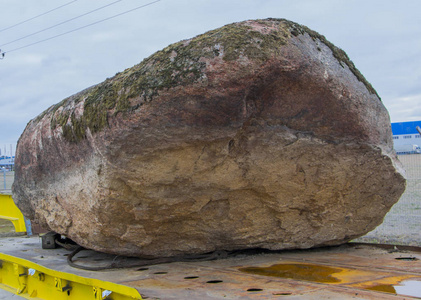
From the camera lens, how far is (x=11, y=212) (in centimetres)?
677

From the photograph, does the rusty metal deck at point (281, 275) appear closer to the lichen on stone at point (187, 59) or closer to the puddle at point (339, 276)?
the puddle at point (339, 276)

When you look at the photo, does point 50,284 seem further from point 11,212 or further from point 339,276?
point 11,212

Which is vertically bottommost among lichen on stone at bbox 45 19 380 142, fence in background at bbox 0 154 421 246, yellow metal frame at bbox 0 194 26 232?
fence in background at bbox 0 154 421 246

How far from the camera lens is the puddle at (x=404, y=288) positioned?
2.84 m

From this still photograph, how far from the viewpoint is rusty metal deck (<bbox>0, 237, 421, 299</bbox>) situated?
296cm

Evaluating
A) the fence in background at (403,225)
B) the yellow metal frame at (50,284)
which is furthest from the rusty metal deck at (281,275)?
the fence in background at (403,225)

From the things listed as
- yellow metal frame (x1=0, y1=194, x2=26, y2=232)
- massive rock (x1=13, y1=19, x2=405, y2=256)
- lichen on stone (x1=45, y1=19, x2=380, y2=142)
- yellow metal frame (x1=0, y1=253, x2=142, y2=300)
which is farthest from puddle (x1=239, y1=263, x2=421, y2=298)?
yellow metal frame (x1=0, y1=194, x2=26, y2=232)

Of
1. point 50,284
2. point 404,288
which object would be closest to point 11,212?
point 50,284

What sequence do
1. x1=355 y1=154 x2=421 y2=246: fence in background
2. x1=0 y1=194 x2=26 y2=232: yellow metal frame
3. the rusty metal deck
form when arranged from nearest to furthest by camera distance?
the rusty metal deck
x1=355 y1=154 x2=421 y2=246: fence in background
x1=0 y1=194 x2=26 y2=232: yellow metal frame

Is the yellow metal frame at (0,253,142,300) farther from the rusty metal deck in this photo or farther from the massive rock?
the massive rock

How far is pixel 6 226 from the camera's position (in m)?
10.3

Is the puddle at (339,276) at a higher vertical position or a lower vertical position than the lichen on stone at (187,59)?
lower

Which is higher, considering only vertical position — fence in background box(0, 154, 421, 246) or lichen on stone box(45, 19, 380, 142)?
lichen on stone box(45, 19, 380, 142)

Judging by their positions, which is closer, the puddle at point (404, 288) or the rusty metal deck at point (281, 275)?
the puddle at point (404, 288)
